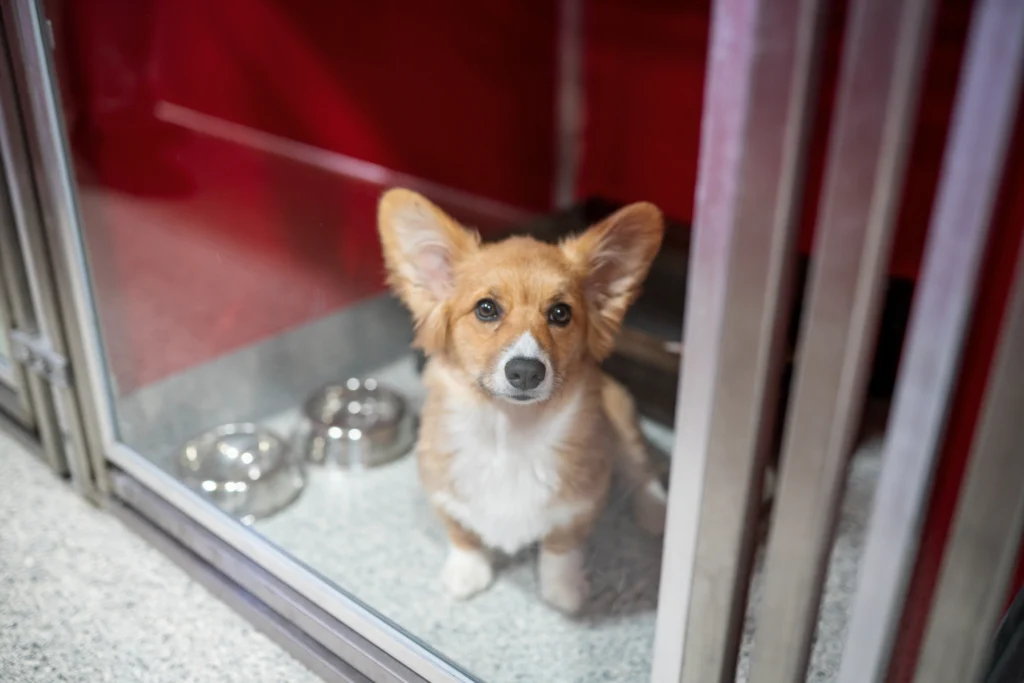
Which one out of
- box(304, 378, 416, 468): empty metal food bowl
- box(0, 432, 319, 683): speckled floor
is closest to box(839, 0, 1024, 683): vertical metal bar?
box(0, 432, 319, 683): speckled floor

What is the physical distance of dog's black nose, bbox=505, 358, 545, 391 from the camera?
885 mm

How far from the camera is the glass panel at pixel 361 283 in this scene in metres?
1.05

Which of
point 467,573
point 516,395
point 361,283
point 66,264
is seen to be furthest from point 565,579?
point 66,264

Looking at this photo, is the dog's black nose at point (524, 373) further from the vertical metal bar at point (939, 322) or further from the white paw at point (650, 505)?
the vertical metal bar at point (939, 322)

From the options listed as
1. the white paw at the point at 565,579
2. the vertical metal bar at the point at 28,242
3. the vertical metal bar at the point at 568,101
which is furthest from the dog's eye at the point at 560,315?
the vertical metal bar at the point at 568,101

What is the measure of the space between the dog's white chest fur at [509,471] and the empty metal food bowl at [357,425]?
0.38 meters

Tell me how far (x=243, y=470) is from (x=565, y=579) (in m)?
0.58

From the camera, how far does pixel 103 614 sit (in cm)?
114

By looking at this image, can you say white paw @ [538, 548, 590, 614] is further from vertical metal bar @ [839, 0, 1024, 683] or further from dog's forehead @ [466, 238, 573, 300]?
vertical metal bar @ [839, 0, 1024, 683]

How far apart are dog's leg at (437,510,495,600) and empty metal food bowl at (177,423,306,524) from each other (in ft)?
1.09

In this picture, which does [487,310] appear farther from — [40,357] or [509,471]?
[40,357]

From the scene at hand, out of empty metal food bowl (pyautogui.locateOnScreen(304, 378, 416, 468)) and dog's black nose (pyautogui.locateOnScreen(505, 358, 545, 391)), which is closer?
dog's black nose (pyautogui.locateOnScreen(505, 358, 545, 391))

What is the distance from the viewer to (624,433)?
115 centimetres

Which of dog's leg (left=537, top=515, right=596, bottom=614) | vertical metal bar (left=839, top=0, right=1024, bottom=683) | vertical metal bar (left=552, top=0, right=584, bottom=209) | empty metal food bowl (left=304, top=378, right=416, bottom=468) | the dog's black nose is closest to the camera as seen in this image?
vertical metal bar (left=839, top=0, right=1024, bottom=683)
